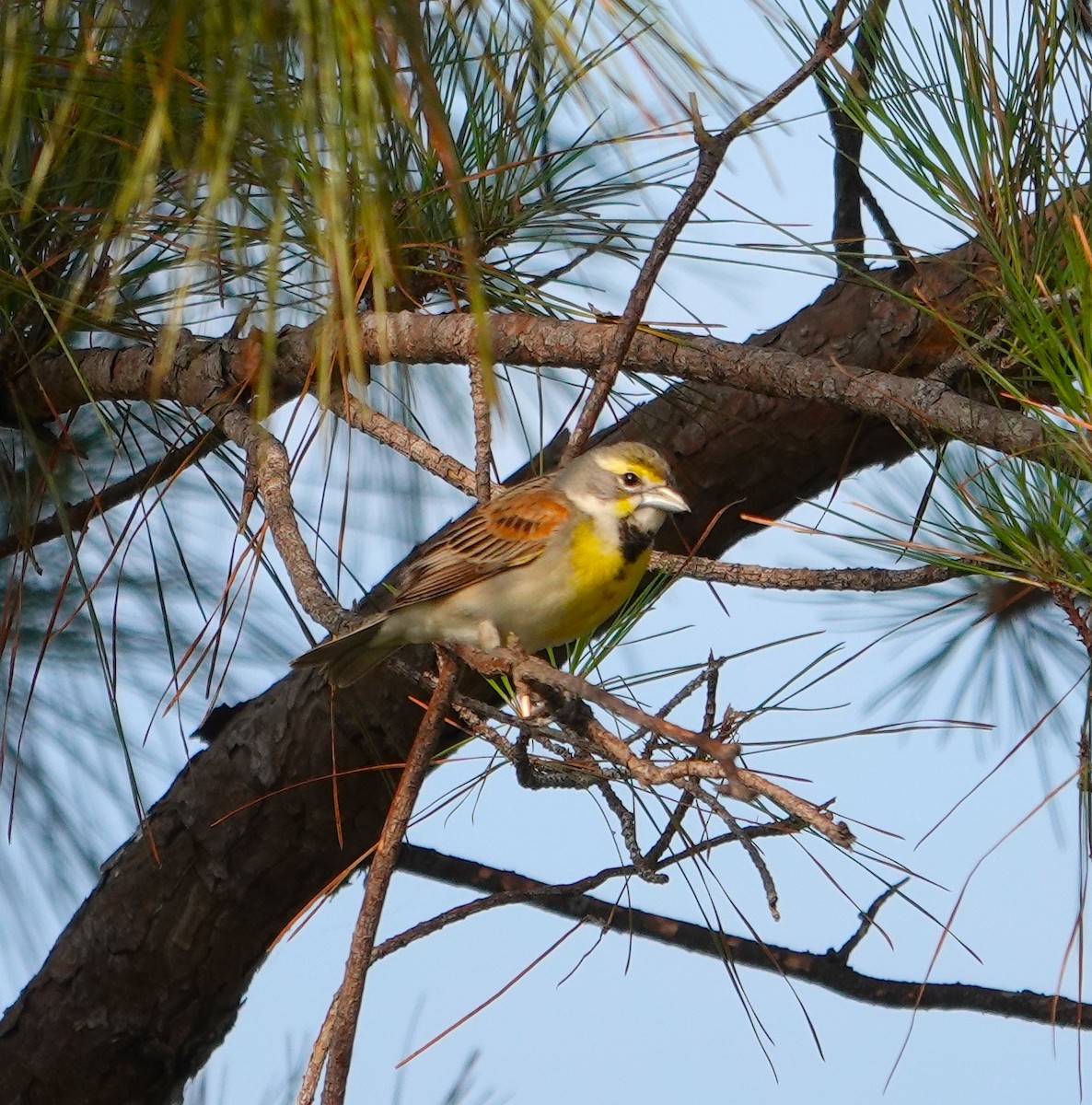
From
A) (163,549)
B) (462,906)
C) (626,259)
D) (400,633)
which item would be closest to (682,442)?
(626,259)

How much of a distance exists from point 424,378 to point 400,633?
19.1 inches

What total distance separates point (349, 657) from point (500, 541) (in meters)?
0.26

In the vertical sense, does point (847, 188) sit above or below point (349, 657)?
above

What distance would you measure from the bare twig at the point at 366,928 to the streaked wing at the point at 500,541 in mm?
673

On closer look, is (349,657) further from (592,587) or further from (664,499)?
(664,499)

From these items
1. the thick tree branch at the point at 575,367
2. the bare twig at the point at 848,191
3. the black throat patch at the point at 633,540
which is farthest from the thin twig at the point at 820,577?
the bare twig at the point at 848,191

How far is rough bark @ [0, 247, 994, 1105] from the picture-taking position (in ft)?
7.17

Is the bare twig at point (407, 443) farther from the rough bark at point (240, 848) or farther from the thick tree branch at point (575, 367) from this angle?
the rough bark at point (240, 848)

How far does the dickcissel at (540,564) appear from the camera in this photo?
1922mm

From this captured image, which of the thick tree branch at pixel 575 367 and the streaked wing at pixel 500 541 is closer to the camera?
the thick tree branch at pixel 575 367

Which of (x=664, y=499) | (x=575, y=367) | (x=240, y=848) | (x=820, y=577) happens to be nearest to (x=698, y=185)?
(x=575, y=367)

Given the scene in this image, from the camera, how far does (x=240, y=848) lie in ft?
7.16

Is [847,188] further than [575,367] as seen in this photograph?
Yes

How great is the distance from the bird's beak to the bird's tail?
15.5 inches
